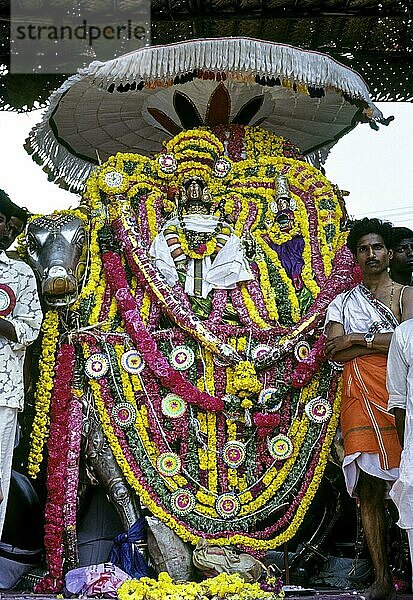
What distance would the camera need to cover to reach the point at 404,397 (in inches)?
188

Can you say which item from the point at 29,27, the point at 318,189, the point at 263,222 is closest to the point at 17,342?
the point at 263,222

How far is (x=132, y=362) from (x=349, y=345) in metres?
1.33

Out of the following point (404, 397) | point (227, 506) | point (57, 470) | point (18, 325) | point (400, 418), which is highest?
point (18, 325)

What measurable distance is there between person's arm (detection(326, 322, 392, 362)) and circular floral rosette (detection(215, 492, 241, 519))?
101 centimetres

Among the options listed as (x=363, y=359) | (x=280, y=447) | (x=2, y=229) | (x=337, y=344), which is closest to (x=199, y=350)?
(x=280, y=447)

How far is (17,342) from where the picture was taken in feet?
17.8

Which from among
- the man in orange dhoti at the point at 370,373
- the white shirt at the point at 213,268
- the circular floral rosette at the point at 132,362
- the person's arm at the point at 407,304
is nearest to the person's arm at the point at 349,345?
the man in orange dhoti at the point at 370,373

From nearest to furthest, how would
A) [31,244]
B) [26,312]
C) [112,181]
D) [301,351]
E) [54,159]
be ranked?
[26,312], [301,351], [31,244], [112,181], [54,159]

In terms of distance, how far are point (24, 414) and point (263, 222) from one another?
200 cm

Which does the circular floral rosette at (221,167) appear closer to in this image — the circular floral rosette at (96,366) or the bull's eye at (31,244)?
the bull's eye at (31,244)

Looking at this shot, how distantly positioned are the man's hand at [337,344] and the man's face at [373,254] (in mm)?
460

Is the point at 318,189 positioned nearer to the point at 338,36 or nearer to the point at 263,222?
the point at 263,222

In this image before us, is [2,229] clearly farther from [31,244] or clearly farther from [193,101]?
[193,101]

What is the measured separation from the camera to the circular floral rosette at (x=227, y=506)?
5.63m
